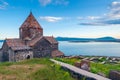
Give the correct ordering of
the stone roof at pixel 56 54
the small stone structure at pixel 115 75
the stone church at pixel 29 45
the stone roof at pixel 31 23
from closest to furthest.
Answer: the small stone structure at pixel 115 75 < the stone church at pixel 29 45 < the stone roof at pixel 31 23 < the stone roof at pixel 56 54

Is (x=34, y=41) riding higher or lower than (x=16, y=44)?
higher

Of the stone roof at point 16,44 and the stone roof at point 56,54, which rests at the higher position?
the stone roof at point 16,44

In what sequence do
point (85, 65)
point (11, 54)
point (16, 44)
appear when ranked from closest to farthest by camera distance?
1. point (85, 65)
2. point (11, 54)
3. point (16, 44)

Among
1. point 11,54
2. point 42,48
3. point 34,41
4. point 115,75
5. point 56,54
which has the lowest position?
point 56,54

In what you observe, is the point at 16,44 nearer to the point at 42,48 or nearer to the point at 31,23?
the point at 42,48

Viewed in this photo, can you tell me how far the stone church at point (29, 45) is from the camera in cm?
4008

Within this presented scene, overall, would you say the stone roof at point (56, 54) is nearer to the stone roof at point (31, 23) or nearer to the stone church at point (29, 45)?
the stone church at point (29, 45)

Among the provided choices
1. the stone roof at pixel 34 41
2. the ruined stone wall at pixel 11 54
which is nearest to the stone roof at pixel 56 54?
the stone roof at pixel 34 41

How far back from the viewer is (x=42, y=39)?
145 ft

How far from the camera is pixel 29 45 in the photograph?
43.2 meters

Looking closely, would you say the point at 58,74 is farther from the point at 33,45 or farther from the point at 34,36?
the point at 34,36

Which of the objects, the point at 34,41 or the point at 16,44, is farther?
the point at 34,41

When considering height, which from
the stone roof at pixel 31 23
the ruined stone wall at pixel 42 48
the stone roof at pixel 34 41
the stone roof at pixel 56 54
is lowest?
the stone roof at pixel 56 54

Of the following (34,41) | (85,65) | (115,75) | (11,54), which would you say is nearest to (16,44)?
(11,54)
